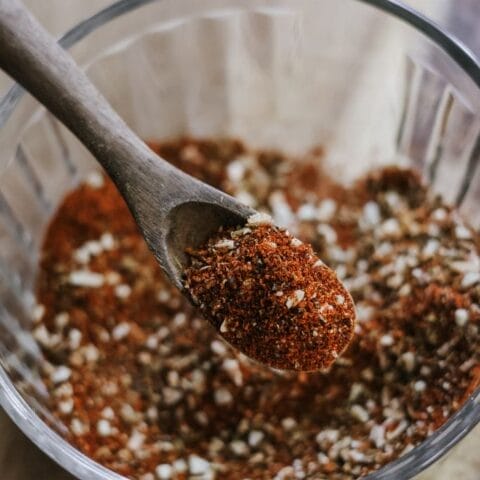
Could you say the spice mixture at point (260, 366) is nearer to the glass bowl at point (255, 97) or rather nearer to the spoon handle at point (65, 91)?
the glass bowl at point (255, 97)

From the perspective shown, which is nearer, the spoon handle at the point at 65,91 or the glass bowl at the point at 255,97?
the spoon handle at the point at 65,91

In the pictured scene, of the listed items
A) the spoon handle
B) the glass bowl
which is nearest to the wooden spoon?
the spoon handle

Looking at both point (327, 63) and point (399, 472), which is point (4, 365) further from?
point (327, 63)

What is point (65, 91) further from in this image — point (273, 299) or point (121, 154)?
point (273, 299)

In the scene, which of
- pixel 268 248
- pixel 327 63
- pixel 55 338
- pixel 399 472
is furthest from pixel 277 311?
pixel 327 63

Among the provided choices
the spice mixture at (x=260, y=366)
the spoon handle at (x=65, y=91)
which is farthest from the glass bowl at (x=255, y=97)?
the spoon handle at (x=65, y=91)

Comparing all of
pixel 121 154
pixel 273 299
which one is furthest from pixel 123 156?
pixel 273 299

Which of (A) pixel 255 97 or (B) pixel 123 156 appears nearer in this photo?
(B) pixel 123 156
